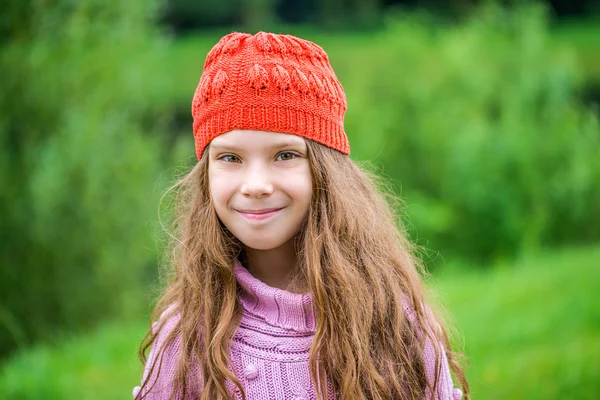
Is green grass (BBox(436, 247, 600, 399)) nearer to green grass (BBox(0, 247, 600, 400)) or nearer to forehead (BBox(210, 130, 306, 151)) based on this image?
green grass (BBox(0, 247, 600, 400))

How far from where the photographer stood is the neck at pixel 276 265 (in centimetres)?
216

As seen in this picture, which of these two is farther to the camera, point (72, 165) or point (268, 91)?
point (72, 165)

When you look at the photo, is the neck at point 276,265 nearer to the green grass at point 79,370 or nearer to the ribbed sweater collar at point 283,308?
the ribbed sweater collar at point 283,308

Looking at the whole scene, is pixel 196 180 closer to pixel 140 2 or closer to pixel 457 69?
pixel 140 2

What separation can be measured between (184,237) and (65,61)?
9.79 feet

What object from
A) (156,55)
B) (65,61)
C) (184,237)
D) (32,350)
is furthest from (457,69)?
(184,237)

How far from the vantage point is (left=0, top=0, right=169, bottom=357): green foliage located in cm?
456

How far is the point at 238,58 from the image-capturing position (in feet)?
6.53

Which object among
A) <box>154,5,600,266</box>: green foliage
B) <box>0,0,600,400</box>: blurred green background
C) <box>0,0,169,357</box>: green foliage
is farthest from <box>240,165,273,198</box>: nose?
<box>154,5,600,266</box>: green foliage

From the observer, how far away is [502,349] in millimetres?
4043

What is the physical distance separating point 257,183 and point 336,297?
1.30ft

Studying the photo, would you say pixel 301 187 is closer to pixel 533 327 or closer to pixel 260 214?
pixel 260 214

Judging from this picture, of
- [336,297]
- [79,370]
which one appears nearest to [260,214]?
[336,297]

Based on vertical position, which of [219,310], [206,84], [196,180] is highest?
[206,84]
